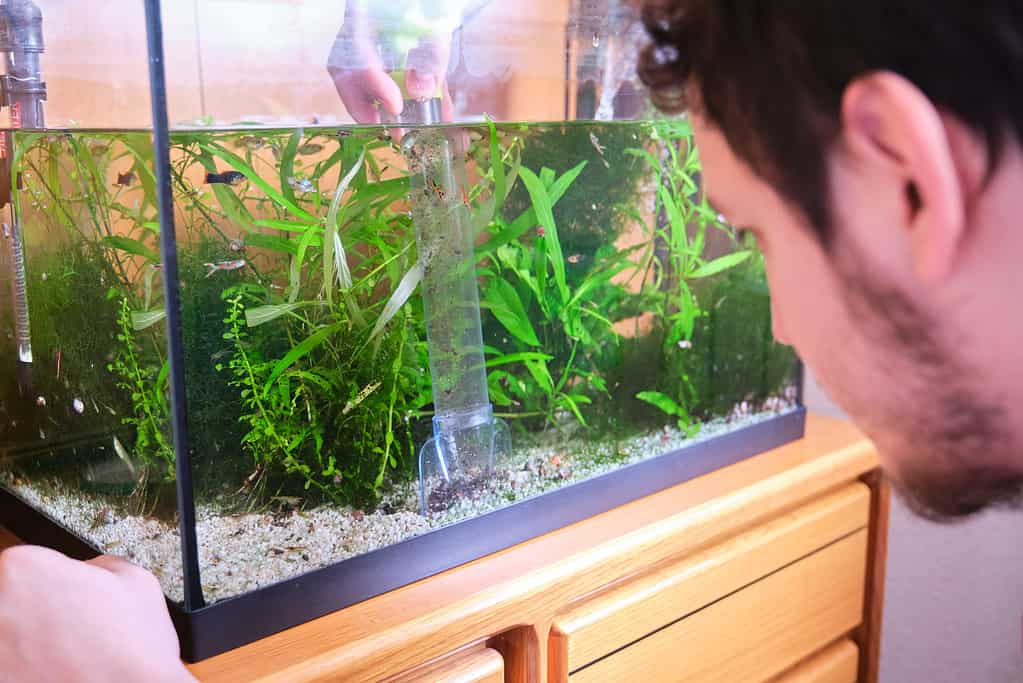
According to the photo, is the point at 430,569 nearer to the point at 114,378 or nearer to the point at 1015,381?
the point at 114,378

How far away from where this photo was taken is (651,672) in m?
1.02

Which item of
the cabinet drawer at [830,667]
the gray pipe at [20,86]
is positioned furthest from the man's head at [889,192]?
the cabinet drawer at [830,667]

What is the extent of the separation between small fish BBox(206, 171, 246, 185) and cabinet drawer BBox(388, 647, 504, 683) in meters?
0.43

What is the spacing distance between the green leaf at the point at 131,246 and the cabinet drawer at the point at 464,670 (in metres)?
0.40

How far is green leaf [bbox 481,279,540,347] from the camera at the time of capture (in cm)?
94

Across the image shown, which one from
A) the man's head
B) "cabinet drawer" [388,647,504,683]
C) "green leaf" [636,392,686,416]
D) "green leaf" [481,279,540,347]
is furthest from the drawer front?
the man's head

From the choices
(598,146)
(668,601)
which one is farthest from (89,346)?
(668,601)

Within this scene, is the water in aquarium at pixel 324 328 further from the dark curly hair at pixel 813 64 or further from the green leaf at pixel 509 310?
the dark curly hair at pixel 813 64

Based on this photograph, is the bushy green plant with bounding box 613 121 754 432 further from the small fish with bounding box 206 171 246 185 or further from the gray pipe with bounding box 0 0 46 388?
the gray pipe with bounding box 0 0 46 388

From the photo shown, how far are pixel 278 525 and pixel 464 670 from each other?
21 centimetres

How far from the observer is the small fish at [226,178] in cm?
71

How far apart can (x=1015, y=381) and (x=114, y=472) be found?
0.67 metres

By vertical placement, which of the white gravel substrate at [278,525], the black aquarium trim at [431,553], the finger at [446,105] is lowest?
the black aquarium trim at [431,553]

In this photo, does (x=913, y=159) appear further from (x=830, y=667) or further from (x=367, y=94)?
(x=830, y=667)
